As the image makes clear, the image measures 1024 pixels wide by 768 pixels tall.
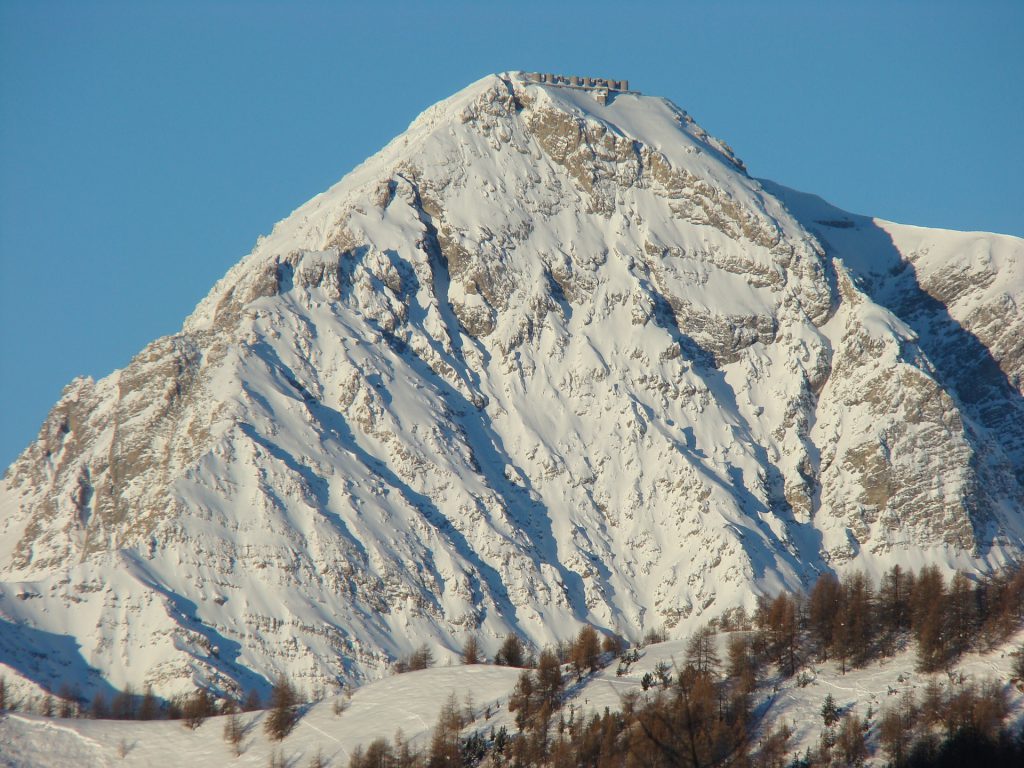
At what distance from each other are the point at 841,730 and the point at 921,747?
311 inches

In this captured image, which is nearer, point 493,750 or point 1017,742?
point 1017,742

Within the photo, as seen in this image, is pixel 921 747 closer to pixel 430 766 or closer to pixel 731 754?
pixel 731 754

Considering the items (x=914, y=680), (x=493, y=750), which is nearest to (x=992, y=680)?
(x=914, y=680)

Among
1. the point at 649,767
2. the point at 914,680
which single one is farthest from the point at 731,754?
the point at 914,680

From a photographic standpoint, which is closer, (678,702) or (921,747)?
(921,747)

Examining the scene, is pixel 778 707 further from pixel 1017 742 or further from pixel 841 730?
pixel 1017 742

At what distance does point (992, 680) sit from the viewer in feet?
643

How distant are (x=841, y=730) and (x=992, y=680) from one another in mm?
15866

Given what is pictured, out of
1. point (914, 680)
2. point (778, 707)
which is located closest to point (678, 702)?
point (778, 707)

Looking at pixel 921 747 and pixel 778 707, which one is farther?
pixel 778 707

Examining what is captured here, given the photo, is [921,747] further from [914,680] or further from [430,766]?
[430,766]

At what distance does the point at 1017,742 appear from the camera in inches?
7274

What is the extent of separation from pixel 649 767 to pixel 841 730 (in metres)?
17.0

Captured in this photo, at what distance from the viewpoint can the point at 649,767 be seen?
189750 mm
